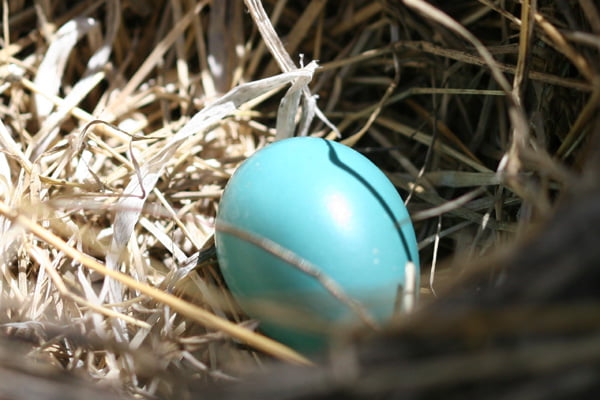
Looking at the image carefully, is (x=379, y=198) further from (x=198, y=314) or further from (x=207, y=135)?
(x=207, y=135)

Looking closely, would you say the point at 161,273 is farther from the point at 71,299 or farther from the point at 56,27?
the point at 56,27

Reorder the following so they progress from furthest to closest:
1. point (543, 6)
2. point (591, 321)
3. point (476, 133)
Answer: point (476, 133)
point (543, 6)
point (591, 321)

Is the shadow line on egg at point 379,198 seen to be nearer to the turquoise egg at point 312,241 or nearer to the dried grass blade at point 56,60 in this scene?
the turquoise egg at point 312,241

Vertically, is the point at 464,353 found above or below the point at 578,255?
below

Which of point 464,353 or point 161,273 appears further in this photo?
point 161,273

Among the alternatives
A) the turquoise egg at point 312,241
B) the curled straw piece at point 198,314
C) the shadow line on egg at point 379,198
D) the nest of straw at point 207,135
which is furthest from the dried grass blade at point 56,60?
the shadow line on egg at point 379,198

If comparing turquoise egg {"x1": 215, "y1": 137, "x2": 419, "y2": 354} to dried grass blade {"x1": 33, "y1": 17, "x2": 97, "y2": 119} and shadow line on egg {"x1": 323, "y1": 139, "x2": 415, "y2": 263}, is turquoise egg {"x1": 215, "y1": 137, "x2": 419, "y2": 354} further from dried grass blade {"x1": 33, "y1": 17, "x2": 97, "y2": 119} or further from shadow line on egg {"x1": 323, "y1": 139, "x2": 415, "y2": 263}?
dried grass blade {"x1": 33, "y1": 17, "x2": 97, "y2": 119}

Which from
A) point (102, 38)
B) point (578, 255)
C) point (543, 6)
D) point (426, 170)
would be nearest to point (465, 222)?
point (426, 170)

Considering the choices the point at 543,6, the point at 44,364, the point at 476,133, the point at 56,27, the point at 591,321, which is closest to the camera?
the point at 591,321
